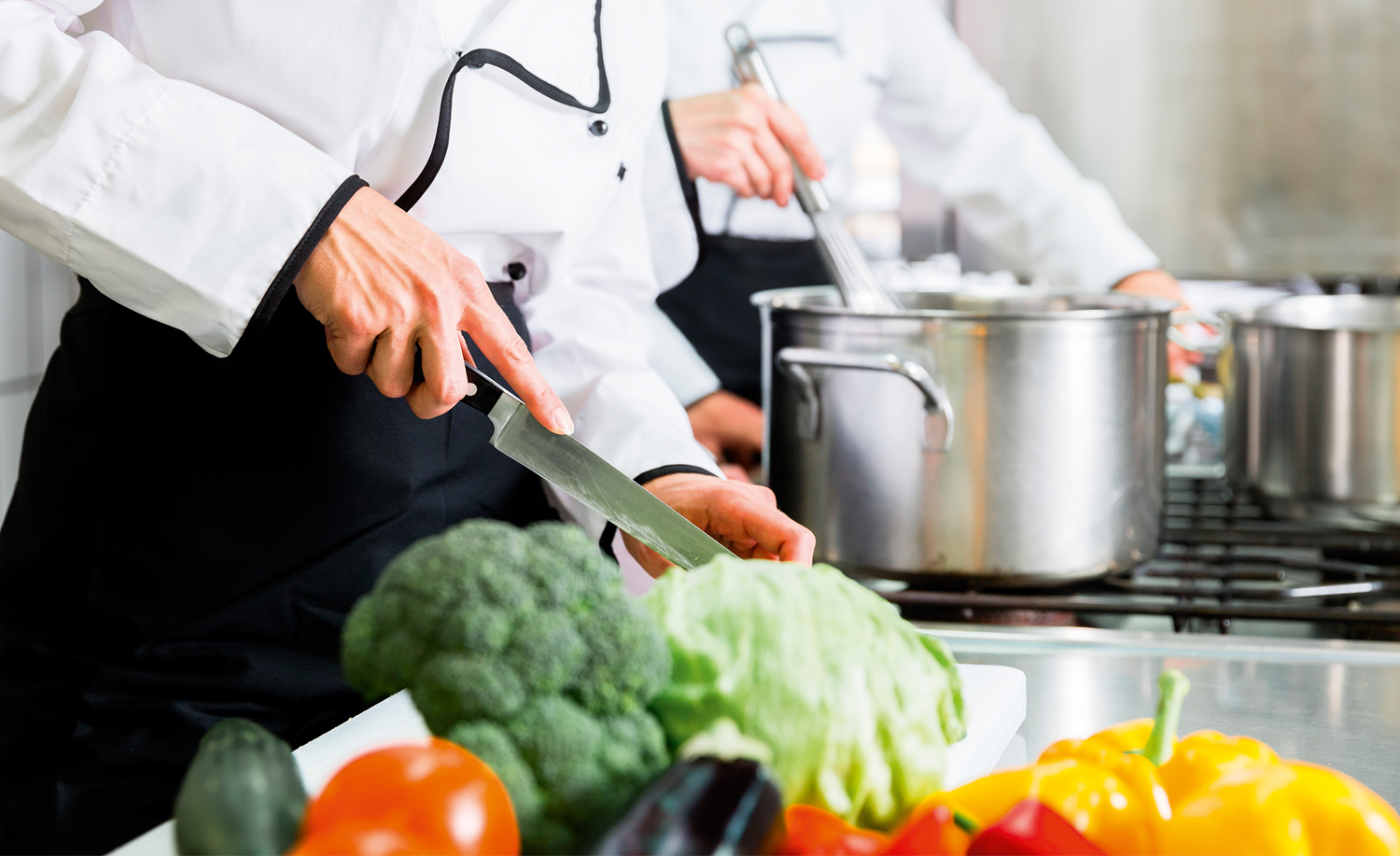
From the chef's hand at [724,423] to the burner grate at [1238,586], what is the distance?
36cm

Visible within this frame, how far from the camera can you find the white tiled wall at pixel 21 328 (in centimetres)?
121

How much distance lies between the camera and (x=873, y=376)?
872 millimetres

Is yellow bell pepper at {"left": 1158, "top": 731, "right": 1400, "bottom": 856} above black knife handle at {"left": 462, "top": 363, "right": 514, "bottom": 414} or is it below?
below

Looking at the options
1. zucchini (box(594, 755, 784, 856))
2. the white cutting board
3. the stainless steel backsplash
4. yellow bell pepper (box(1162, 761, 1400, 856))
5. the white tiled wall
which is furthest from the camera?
the stainless steel backsplash

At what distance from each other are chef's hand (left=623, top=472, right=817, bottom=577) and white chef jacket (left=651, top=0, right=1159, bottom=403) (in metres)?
0.44

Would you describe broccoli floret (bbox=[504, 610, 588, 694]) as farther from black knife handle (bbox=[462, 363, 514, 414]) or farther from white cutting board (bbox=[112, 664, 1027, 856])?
black knife handle (bbox=[462, 363, 514, 414])

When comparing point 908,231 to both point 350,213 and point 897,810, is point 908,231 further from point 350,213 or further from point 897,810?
point 897,810

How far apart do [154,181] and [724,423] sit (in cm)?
72

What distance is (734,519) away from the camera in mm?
757

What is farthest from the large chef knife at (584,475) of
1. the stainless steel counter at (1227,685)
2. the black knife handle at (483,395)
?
the stainless steel counter at (1227,685)

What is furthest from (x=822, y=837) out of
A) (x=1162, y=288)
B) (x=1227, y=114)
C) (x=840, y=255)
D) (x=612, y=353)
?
(x=1227, y=114)

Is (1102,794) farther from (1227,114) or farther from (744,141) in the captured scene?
(1227,114)

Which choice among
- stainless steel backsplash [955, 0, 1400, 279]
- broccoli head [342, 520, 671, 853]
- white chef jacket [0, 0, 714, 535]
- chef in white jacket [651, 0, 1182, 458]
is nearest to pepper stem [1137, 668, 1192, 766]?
broccoli head [342, 520, 671, 853]

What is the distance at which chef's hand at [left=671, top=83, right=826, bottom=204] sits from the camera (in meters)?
1.04
